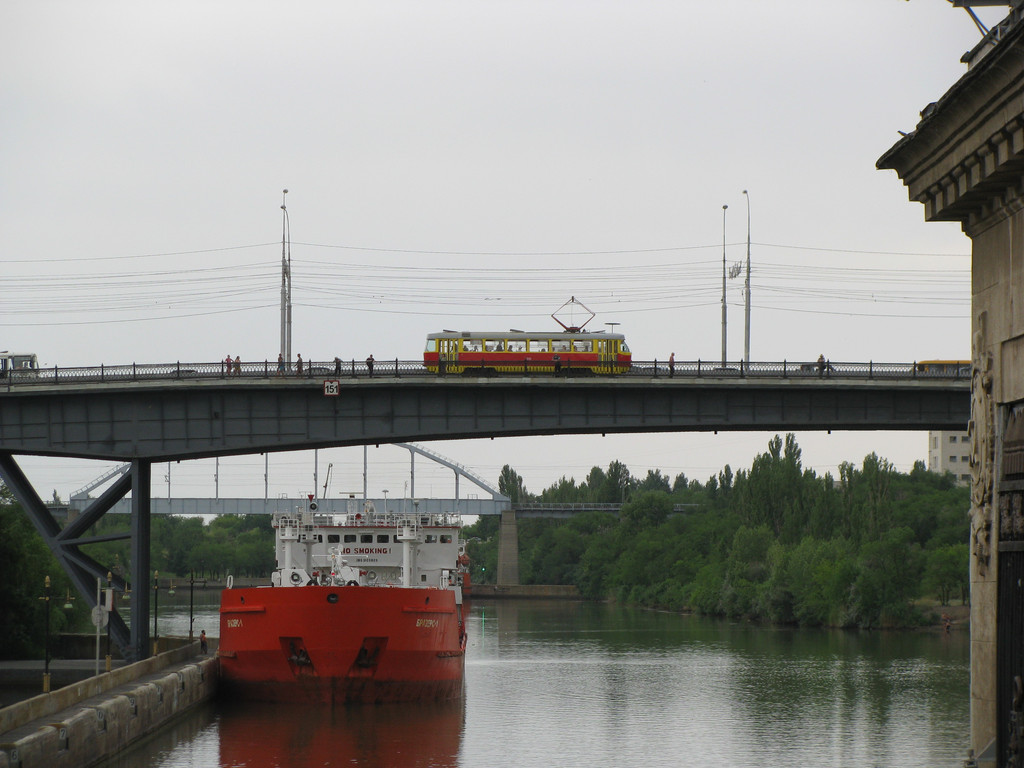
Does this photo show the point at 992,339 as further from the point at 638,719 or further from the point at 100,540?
the point at 100,540

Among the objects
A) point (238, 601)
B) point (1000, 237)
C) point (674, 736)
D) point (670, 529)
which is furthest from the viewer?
point (670, 529)

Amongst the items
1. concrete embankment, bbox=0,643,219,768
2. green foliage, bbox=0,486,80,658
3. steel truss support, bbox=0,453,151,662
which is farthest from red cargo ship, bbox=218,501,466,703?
green foliage, bbox=0,486,80,658

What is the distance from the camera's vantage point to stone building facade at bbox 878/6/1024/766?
12.8 meters

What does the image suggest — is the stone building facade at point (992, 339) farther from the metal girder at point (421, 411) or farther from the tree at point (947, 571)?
the tree at point (947, 571)

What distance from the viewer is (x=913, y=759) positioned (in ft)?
116

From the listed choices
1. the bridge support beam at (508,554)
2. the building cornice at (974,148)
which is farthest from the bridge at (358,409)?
the bridge support beam at (508,554)

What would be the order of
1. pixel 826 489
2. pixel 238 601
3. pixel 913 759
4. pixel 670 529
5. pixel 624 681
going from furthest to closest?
1. pixel 670 529
2. pixel 826 489
3. pixel 624 681
4. pixel 238 601
5. pixel 913 759

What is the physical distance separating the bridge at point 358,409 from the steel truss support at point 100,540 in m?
0.06

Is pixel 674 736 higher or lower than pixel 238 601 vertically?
lower

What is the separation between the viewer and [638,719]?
43.6 meters

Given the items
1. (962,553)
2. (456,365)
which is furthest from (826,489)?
(456,365)

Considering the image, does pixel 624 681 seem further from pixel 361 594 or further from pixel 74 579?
pixel 74 579

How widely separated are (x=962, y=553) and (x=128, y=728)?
63655mm

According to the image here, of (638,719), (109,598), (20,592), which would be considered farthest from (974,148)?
(20,592)
